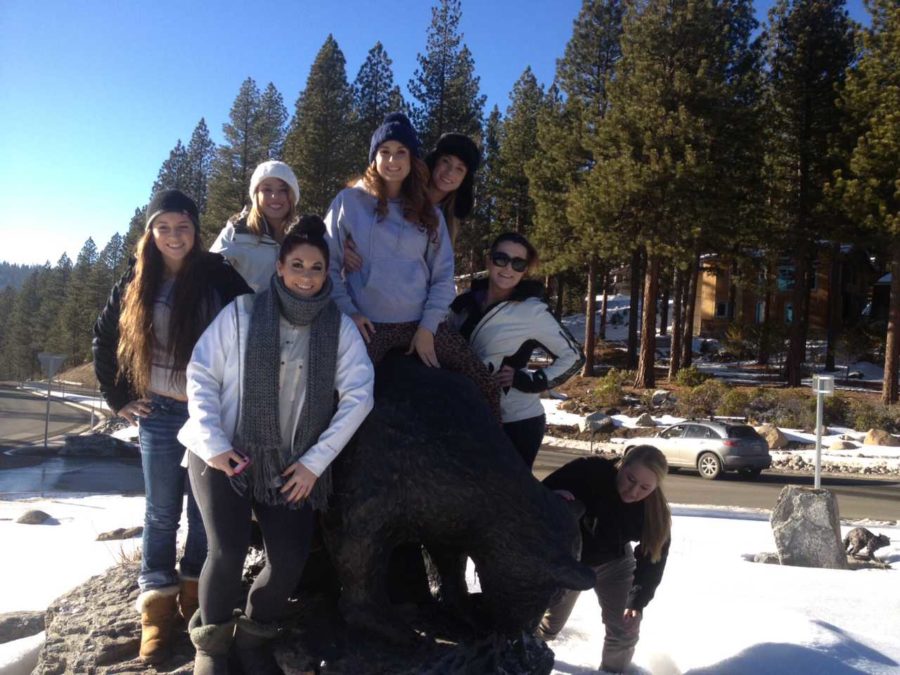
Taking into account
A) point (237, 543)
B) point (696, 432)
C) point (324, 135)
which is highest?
point (324, 135)

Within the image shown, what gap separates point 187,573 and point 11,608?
2589mm

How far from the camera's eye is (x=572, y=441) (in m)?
20.5

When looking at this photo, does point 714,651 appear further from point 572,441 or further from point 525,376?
point 572,441

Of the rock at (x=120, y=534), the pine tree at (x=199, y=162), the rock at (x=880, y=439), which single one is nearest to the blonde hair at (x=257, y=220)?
the rock at (x=120, y=534)

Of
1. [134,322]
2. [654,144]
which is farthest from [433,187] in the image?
[654,144]

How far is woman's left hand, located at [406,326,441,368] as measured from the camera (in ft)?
10.2

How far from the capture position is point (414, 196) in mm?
3230

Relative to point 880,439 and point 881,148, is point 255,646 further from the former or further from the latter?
point 881,148

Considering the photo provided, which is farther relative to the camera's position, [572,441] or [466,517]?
[572,441]

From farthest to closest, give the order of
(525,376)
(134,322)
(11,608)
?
(11,608) < (525,376) < (134,322)

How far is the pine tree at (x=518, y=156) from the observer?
3375cm

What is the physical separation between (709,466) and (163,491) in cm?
1532

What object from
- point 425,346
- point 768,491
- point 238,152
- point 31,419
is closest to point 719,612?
point 425,346

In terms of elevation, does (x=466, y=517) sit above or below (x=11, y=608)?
above
